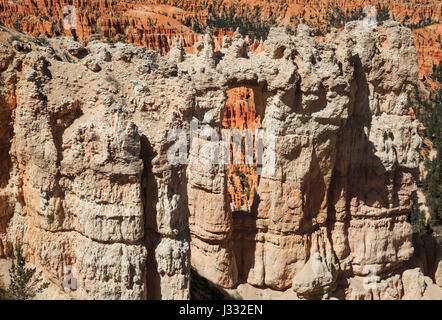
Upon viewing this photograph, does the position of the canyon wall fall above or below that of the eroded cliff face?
above

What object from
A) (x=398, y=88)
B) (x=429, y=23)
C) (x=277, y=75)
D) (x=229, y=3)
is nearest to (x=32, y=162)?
(x=277, y=75)

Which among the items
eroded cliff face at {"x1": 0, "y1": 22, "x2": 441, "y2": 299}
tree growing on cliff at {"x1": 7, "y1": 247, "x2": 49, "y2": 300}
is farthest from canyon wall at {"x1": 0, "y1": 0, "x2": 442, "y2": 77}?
tree growing on cliff at {"x1": 7, "y1": 247, "x2": 49, "y2": 300}

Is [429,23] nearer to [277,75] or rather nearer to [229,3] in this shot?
[229,3]

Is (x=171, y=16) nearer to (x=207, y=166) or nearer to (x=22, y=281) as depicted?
(x=207, y=166)

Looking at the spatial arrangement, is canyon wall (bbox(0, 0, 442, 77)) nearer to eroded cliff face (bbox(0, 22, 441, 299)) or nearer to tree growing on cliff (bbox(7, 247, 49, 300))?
eroded cliff face (bbox(0, 22, 441, 299))

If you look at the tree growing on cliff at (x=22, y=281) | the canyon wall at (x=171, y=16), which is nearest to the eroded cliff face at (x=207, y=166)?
the tree growing on cliff at (x=22, y=281)

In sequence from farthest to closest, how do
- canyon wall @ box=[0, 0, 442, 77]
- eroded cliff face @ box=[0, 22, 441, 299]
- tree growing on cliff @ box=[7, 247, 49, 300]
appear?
canyon wall @ box=[0, 0, 442, 77]
eroded cliff face @ box=[0, 22, 441, 299]
tree growing on cliff @ box=[7, 247, 49, 300]

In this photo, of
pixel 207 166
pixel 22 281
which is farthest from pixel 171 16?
pixel 22 281
